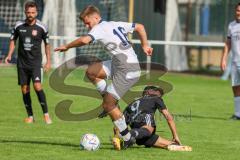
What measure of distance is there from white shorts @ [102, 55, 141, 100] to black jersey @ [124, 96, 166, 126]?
1.09 ft

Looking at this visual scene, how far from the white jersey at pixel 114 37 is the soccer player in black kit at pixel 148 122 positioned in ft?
1.97

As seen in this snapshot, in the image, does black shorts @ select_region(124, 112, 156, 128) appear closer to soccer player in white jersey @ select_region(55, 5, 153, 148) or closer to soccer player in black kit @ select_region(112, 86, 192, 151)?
soccer player in black kit @ select_region(112, 86, 192, 151)

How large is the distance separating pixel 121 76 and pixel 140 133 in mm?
808

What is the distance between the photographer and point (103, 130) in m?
12.5

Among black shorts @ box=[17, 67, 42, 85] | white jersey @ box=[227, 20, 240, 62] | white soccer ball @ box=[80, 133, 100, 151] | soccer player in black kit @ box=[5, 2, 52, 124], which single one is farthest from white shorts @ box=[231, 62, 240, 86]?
white soccer ball @ box=[80, 133, 100, 151]

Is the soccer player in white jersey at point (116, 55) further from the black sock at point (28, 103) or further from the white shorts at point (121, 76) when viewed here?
the black sock at point (28, 103)

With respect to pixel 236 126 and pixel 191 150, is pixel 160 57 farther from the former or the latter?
pixel 191 150

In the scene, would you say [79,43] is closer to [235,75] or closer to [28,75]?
[28,75]

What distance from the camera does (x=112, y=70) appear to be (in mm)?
10406

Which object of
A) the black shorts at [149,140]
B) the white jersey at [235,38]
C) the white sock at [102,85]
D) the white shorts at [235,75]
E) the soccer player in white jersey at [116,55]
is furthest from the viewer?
the white shorts at [235,75]

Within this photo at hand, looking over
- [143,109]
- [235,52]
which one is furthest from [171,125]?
[235,52]

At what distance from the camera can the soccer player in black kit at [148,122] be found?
10.0 meters

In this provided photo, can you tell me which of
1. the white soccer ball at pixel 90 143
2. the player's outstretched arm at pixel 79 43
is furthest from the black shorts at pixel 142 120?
the player's outstretched arm at pixel 79 43

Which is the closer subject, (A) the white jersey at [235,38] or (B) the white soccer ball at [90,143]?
(B) the white soccer ball at [90,143]
